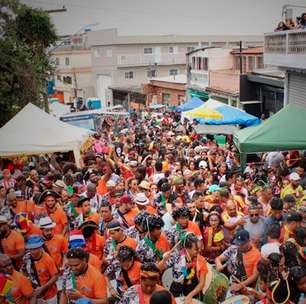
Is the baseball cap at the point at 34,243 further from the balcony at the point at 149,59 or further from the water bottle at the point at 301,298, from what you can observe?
the balcony at the point at 149,59

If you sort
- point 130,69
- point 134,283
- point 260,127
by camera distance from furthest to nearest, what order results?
point 130,69
point 260,127
point 134,283

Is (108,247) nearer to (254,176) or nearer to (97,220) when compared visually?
(97,220)

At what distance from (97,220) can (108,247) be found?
4.55 feet


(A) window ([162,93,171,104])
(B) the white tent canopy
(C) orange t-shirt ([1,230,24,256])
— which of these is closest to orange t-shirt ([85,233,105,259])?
(C) orange t-shirt ([1,230,24,256])

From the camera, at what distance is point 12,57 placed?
16.9 m

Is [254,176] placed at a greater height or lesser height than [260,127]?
lesser

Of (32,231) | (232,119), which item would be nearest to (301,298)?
(32,231)

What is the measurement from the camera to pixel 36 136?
497 inches

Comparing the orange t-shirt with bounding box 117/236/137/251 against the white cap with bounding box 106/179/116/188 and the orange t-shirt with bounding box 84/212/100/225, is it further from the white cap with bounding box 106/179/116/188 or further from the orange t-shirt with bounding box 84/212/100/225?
the white cap with bounding box 106/179/116/188

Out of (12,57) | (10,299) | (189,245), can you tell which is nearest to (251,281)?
(189,245)

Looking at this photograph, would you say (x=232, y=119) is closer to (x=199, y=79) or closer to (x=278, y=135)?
(x=278, y=135)

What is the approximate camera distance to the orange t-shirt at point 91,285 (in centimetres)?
452

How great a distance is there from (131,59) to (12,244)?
46.1 meters

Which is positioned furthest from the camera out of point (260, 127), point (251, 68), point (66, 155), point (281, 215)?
point (251, 68)
